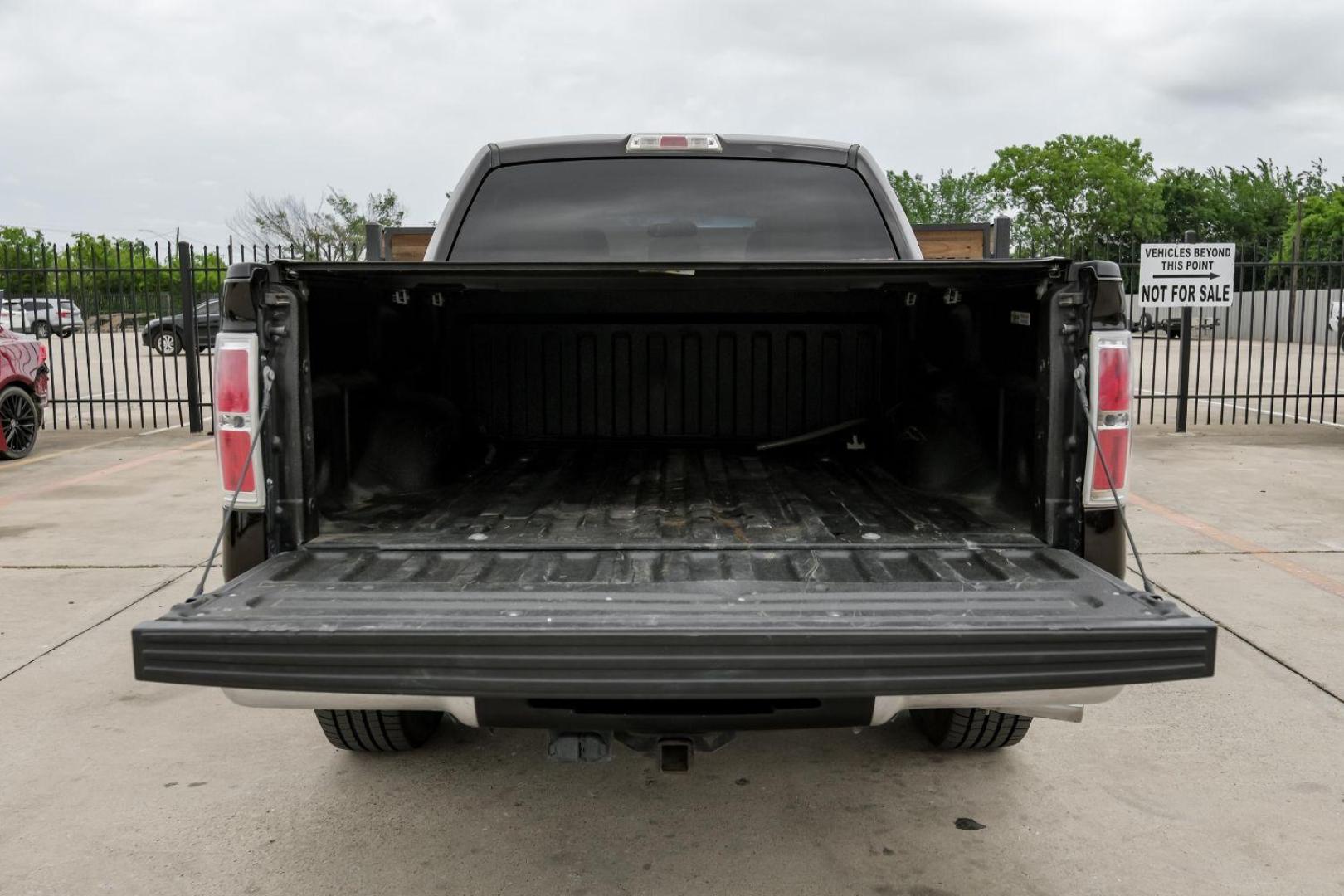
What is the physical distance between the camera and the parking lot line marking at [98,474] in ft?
28.3

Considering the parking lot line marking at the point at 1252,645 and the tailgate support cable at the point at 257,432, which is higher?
the tailgate support cable at the point at 257,432

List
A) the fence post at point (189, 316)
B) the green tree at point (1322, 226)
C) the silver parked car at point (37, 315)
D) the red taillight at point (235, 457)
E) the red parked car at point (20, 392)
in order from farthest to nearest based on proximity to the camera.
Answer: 1. the green tree at point (1322, 226)
2. the silver parked car at point (37, 315)
3. the fence post at point (189, 316)
4. the red parked car at point (20, 392)
5. the red taillight at point (235, 457)

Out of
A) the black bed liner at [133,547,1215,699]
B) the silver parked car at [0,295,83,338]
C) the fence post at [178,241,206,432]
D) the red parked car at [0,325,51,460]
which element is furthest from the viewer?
the silver parked car at [0,295,83,338]

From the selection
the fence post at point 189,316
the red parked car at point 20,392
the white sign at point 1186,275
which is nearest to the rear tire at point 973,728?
the white sign at point 1186,275

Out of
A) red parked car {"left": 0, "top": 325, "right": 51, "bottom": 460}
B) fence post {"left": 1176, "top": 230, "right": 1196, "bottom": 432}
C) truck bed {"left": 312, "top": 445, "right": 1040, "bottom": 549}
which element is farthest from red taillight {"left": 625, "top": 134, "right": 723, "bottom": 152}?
fence post {"left": 1176, "top": 230, "right": 1196, "bottom": 432}

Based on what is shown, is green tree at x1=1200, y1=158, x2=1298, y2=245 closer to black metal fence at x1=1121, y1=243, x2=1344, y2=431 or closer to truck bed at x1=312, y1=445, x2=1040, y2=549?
black metal fence at x1=1121, y1=243, x2=1344, y2=431

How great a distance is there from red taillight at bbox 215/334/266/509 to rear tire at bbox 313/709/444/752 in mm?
859

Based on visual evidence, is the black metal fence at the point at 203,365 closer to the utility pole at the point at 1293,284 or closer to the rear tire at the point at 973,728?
the utility pole at the point at 1293,284

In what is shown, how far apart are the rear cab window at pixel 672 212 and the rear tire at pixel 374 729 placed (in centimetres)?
178

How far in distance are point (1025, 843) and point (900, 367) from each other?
2009 mm

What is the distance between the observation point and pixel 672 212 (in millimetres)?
4316

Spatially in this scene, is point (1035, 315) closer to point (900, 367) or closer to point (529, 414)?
point (900, 367)

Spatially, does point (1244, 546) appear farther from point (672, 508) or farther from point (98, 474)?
point (98, 474)

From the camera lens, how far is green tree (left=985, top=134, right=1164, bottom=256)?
178 feet
